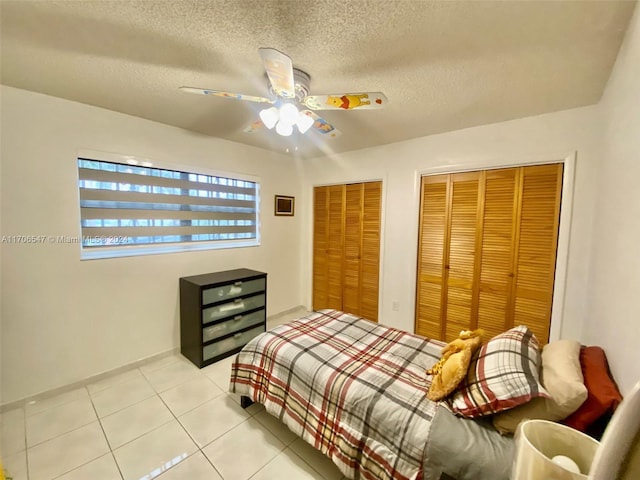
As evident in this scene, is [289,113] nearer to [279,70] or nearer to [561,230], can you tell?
[279,70]

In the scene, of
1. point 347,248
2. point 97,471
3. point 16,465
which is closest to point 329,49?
point 347,248

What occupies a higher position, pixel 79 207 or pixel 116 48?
pixel 116 48

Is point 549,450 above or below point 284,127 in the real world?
below

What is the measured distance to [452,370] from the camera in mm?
1299

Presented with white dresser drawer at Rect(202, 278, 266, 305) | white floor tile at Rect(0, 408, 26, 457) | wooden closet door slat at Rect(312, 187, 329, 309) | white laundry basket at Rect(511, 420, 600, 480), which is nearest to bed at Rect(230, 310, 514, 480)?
white laundry basket at Rect(511, 420, 600, 480)

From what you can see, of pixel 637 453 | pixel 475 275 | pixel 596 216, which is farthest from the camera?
pixel 475 275

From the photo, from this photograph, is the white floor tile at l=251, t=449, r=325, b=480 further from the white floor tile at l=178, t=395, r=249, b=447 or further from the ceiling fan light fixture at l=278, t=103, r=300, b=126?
the ceiling fan light fixture at l=278, t=103, r=300, b=126

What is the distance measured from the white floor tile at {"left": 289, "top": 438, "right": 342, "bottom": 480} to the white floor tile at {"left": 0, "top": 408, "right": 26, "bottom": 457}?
1.67 m

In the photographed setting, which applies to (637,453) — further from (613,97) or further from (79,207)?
(79,207)

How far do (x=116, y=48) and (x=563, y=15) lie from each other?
7.28ft

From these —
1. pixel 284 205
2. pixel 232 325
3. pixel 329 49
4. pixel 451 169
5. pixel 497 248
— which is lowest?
pixel 232 325

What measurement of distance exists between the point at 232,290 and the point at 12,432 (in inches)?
65.3

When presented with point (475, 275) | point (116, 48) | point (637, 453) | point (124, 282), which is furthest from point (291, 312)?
point (637, 453)

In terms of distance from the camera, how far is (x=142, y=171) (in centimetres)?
249
